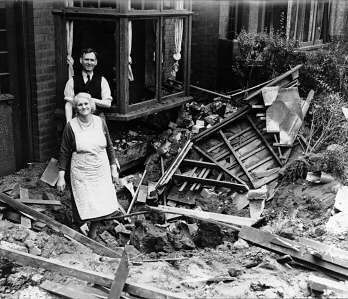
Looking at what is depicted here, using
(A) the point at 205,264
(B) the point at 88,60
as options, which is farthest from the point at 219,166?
(A) the point at 205,264

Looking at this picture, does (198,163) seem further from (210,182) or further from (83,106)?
(83,106)

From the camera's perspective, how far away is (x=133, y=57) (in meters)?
9.80

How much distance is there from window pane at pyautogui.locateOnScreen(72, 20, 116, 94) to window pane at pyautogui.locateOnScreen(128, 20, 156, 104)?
0.73 metres

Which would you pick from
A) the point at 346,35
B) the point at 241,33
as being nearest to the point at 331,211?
the point at 241,33

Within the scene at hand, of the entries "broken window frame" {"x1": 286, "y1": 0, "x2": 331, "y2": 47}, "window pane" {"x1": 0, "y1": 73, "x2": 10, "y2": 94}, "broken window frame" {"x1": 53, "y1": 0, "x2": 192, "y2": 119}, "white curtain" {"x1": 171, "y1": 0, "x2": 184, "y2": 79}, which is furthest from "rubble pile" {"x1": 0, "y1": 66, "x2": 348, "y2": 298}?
"broken window frame" {"x1": 286, "y1": 0, "x2": 331, "y2": 47}

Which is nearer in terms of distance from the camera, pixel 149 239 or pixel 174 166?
pixel 149 239

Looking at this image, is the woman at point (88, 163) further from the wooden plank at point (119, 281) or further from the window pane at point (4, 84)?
the wooden plank at point (119, 281)

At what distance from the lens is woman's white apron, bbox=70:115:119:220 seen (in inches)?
257

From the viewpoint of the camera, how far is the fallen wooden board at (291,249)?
530cm

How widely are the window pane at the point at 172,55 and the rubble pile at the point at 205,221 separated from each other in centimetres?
61

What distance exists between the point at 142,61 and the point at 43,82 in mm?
2413

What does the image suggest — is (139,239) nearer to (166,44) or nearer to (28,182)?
(28,182)

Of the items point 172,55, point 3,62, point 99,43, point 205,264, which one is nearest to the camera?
point 205,264

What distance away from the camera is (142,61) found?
32.6ft
